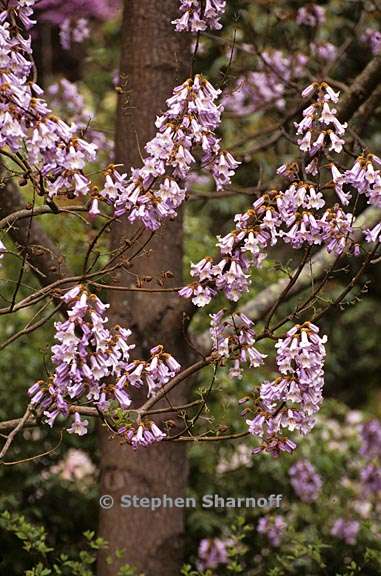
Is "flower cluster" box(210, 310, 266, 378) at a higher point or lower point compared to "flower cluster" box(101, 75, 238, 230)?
lower

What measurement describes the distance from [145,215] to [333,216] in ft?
1.61

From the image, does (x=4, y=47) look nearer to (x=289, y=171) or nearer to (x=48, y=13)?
(x=289, y=171)

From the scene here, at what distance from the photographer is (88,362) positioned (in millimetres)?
2348

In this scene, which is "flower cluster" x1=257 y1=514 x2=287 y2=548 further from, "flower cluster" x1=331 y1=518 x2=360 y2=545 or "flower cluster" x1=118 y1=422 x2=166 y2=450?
"flower cluster" x1=118 y1=422 x2=166 y2=450

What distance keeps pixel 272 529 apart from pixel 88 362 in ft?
7.43

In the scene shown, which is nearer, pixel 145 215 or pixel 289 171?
pixel 145 215

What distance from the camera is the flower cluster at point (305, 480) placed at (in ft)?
16.2

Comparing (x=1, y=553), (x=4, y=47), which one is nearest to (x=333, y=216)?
(x=4, y=47)

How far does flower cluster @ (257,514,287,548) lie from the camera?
169 inches

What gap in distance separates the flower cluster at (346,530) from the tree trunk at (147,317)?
1.08 m

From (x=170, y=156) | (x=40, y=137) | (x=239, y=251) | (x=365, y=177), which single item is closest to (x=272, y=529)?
(x=239, y=251)

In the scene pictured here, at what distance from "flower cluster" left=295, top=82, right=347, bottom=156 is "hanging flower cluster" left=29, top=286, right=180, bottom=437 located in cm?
67

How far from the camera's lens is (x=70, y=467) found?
15.8 ft

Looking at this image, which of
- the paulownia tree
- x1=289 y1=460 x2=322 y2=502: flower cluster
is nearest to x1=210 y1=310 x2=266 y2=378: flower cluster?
the paulownia tree
